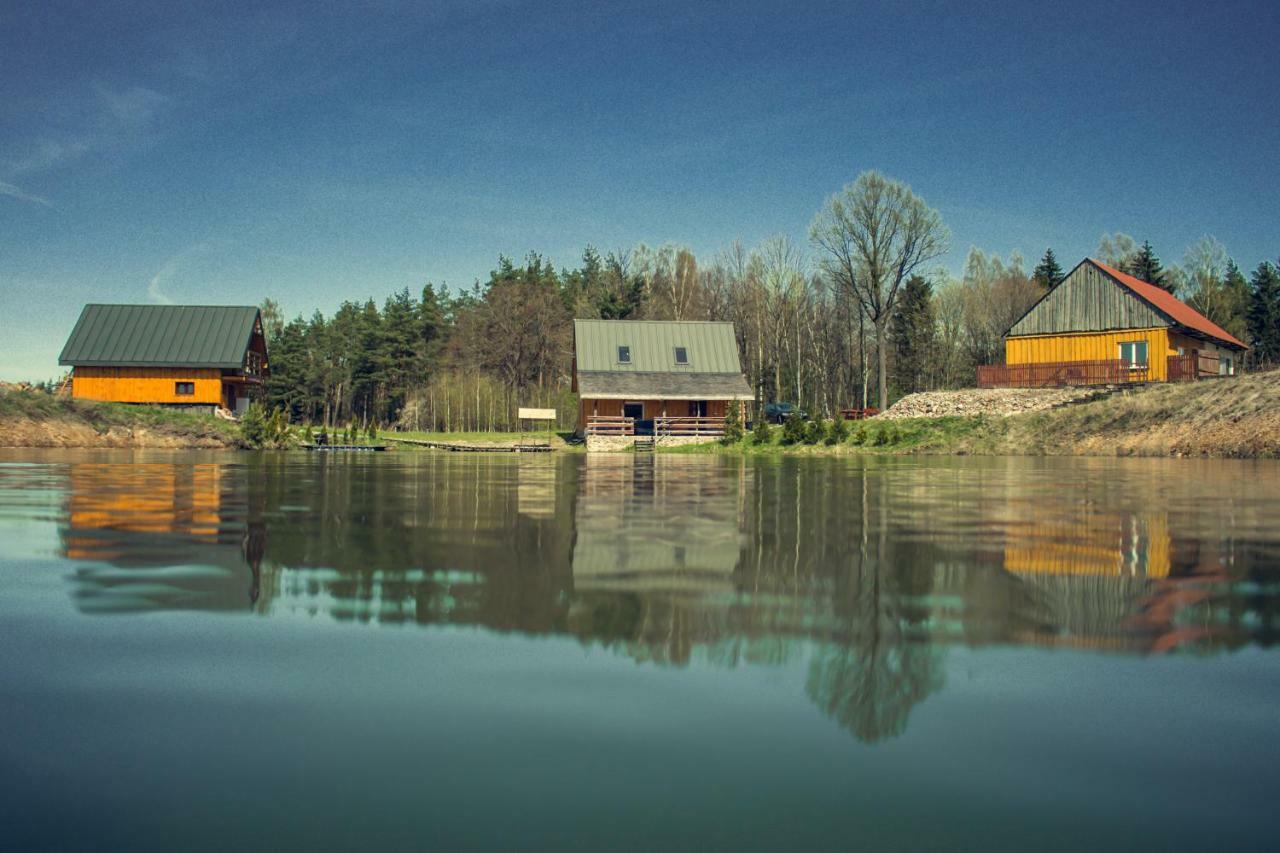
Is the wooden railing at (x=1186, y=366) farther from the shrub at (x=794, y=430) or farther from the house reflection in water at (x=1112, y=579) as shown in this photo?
the house reflection in water at (x=1112, y=579)

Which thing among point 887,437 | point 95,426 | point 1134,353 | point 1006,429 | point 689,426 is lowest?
point 887,437

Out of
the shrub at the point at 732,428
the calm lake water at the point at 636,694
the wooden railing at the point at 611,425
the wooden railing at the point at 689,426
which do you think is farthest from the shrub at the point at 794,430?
the calm lake water at the point at 636,694

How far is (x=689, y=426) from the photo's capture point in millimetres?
52125

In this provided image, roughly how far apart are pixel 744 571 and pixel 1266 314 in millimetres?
90749

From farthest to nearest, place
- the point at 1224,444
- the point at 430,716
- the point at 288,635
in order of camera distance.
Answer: the point at 1224,444 < the point at 288,635 < the point at 430,716

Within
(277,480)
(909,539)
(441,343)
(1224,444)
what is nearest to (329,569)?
(909,539)

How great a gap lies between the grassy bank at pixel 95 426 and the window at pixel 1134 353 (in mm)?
47517

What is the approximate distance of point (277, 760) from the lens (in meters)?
2.93

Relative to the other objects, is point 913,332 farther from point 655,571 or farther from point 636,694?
point 636,694

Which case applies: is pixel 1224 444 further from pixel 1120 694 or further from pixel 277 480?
pixel 1120 694

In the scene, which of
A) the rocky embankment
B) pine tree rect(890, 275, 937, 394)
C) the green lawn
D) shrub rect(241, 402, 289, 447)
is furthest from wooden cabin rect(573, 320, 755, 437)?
pine tree rect(890, 275, 937, 394)

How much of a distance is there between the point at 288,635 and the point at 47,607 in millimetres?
1766

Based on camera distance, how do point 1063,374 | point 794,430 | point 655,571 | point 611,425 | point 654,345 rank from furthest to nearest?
point 654,345, point 611,425, point 1063,374, point 794,430, point 655,571

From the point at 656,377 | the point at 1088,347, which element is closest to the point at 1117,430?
the point at 1088,347
